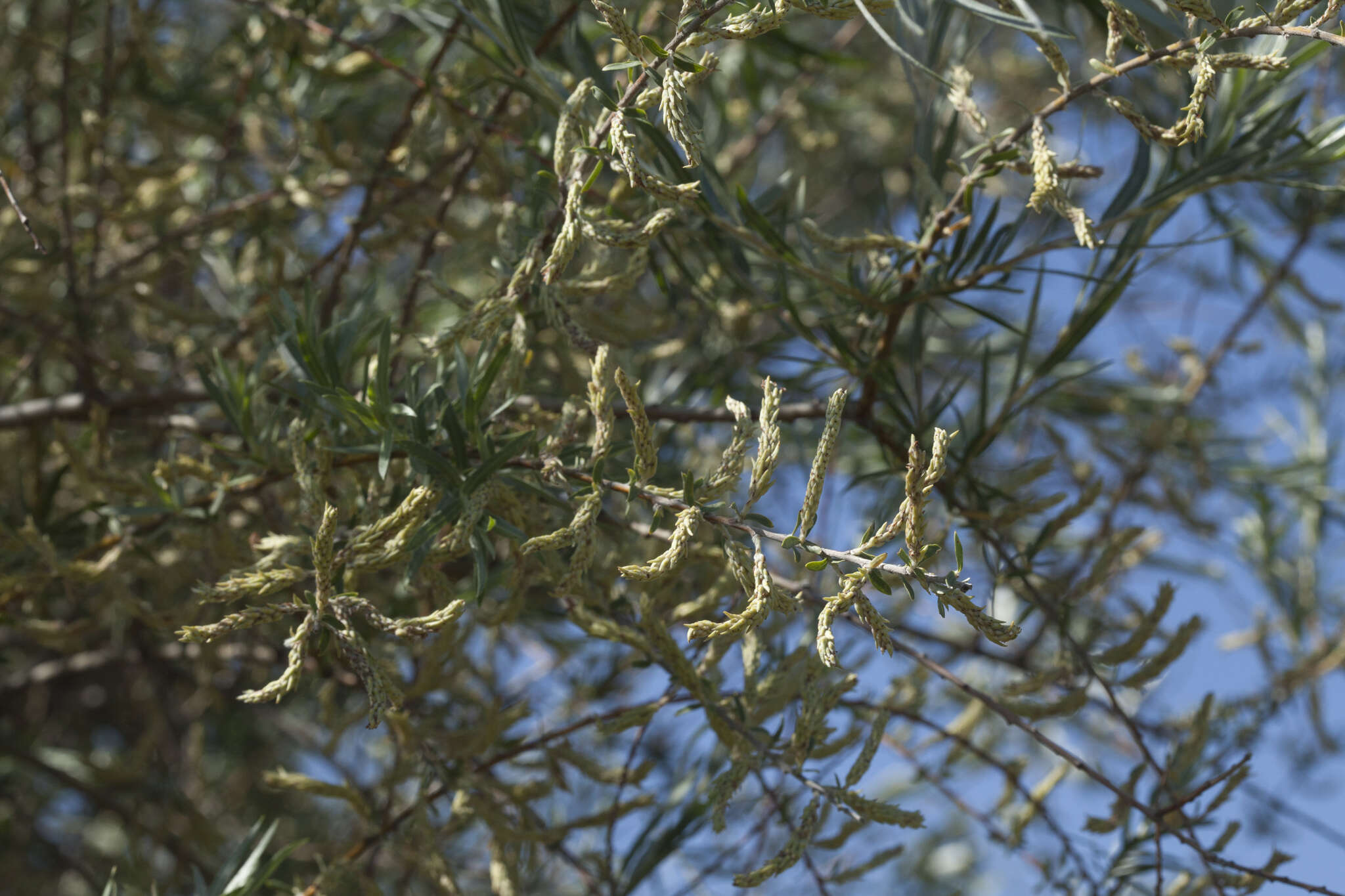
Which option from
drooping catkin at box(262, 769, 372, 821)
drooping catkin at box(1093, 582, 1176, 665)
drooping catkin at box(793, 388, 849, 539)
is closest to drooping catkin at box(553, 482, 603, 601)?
drooping catkin at box(793, 388, 849, 539)

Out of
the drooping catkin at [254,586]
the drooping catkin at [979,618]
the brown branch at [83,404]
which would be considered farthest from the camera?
the brown branch at [83,404]

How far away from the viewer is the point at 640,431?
1.72ft

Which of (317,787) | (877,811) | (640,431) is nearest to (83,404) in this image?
(317,787)

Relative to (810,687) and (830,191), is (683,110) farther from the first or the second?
(830,191)

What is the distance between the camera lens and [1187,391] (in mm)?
1257

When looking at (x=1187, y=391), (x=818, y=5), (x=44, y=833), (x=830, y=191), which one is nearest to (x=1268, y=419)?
(x=1187, y=391)

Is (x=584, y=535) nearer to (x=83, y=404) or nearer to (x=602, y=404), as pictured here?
(x=602, y=404)

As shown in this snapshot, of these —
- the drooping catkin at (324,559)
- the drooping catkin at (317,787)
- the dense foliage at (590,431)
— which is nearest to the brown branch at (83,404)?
the dense foliage at (590,431)

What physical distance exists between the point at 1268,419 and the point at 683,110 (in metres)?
1.51

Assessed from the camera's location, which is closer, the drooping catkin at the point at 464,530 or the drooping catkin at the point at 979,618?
the drooping catkin at the point at 979,618

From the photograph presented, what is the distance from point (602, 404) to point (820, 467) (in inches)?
4.7

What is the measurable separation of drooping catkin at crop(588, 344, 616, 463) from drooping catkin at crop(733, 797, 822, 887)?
0.22m

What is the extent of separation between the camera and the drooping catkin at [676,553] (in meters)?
0.48

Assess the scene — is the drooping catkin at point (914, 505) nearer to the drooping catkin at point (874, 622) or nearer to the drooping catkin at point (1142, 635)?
the drooping catkin at point (874, 622)
